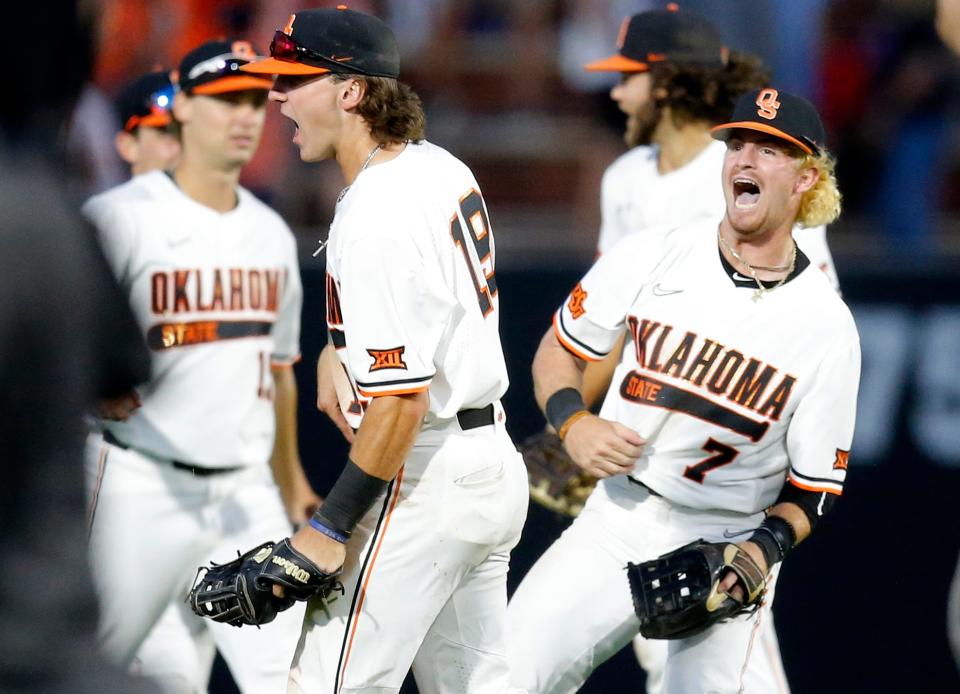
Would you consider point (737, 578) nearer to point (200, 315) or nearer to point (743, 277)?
point (743, 277)

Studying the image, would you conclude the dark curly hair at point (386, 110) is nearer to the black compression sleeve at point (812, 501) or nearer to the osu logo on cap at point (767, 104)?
the osu logo on cap at point (767, 104)

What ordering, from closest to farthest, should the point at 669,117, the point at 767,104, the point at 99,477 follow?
the point at 767,104
the point at 99,477
the point at 669,117

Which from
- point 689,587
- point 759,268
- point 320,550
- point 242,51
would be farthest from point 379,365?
point 242,51

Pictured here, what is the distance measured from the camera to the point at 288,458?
5.65 m

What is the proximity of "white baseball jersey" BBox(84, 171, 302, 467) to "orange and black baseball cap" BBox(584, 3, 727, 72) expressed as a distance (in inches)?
65.6

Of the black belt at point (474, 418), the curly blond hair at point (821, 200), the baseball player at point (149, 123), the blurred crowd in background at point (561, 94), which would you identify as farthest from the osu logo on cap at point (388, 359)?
the blurred crowd in background at point (561, 94)

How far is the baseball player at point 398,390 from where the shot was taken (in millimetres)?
3625

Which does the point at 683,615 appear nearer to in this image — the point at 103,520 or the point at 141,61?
the point at 103,520

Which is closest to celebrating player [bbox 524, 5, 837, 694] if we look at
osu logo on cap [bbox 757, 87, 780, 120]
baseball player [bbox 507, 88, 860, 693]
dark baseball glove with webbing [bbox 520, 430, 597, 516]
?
dark baseball glove with webbing [bbox 520, 430, 597, 516]

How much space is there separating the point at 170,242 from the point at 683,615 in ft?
7.32

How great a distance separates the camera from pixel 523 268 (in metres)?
6.57

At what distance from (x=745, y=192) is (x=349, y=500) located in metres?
1.72

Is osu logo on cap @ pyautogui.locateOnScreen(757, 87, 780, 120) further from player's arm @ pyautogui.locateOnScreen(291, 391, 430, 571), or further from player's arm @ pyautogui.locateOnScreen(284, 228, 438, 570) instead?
player's arm @ pyautogui.locateOnScreen(291, 391, 430, 571)

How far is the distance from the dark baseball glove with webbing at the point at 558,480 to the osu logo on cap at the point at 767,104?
155 cm
